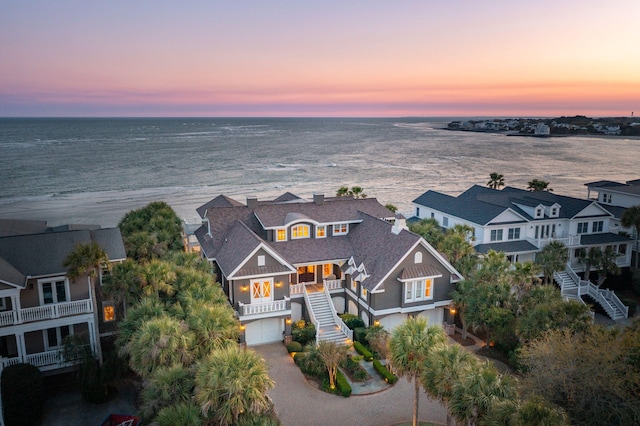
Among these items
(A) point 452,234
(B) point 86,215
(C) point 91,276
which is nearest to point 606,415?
(A) point 452,234

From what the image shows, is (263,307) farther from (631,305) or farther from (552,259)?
(631,305)

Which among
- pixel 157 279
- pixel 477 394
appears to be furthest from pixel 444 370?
pixel 157 279

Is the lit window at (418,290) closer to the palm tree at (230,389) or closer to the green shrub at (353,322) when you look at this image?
the green shrub at (353,322)

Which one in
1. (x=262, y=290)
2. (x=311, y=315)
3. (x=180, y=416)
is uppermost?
(x=180, y=416)

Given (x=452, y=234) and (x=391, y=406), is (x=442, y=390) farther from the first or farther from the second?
(x=452, y=234)

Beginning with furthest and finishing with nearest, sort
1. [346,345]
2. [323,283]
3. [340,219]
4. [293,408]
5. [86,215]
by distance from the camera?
[86,215], [340,219], [323,283], [346,345], [293,408]
